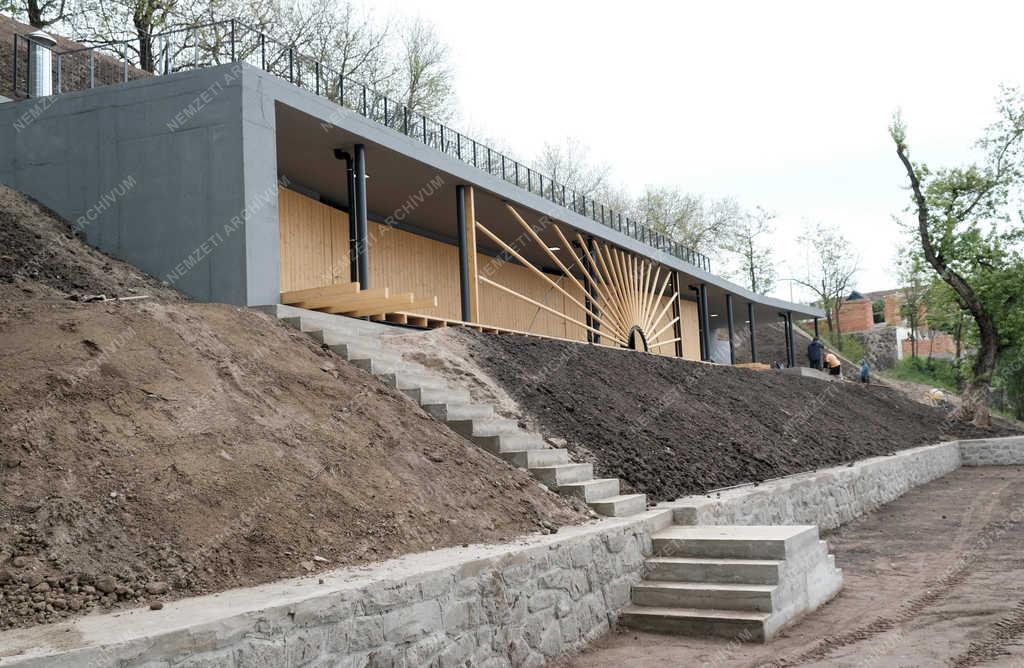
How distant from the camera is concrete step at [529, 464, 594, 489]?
27.2ft

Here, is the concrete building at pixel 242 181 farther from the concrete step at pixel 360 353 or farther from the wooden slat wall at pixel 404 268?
the concrete step at pixel 360 353

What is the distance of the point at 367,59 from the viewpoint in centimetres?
3017

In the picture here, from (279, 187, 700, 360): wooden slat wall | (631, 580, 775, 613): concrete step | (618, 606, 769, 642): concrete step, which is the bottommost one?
(618, 606, 769, 642): concrete step

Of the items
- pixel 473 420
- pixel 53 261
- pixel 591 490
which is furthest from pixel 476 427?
pixel 53 261

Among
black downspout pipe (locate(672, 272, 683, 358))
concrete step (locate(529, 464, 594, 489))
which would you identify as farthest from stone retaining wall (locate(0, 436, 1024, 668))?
black downspout pipe (locate(672, 272, 683, 358))

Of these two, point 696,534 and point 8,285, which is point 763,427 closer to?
point 696,534

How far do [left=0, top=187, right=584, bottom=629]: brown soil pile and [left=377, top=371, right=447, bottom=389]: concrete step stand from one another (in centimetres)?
44

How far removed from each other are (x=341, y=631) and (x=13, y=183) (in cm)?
1144

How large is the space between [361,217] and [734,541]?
26.7ft

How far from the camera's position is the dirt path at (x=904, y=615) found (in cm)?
614

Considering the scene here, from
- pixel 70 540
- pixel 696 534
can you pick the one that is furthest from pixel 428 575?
pixel 696 534

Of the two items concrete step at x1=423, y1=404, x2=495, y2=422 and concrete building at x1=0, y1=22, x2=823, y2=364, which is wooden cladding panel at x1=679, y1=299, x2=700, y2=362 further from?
concrete step at x1=423, y1=404, x2=495, y2=422

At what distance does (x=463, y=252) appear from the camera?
15977 millimetres

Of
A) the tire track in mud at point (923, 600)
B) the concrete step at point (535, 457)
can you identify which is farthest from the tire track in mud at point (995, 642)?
the concrete step at point (535, 457)
